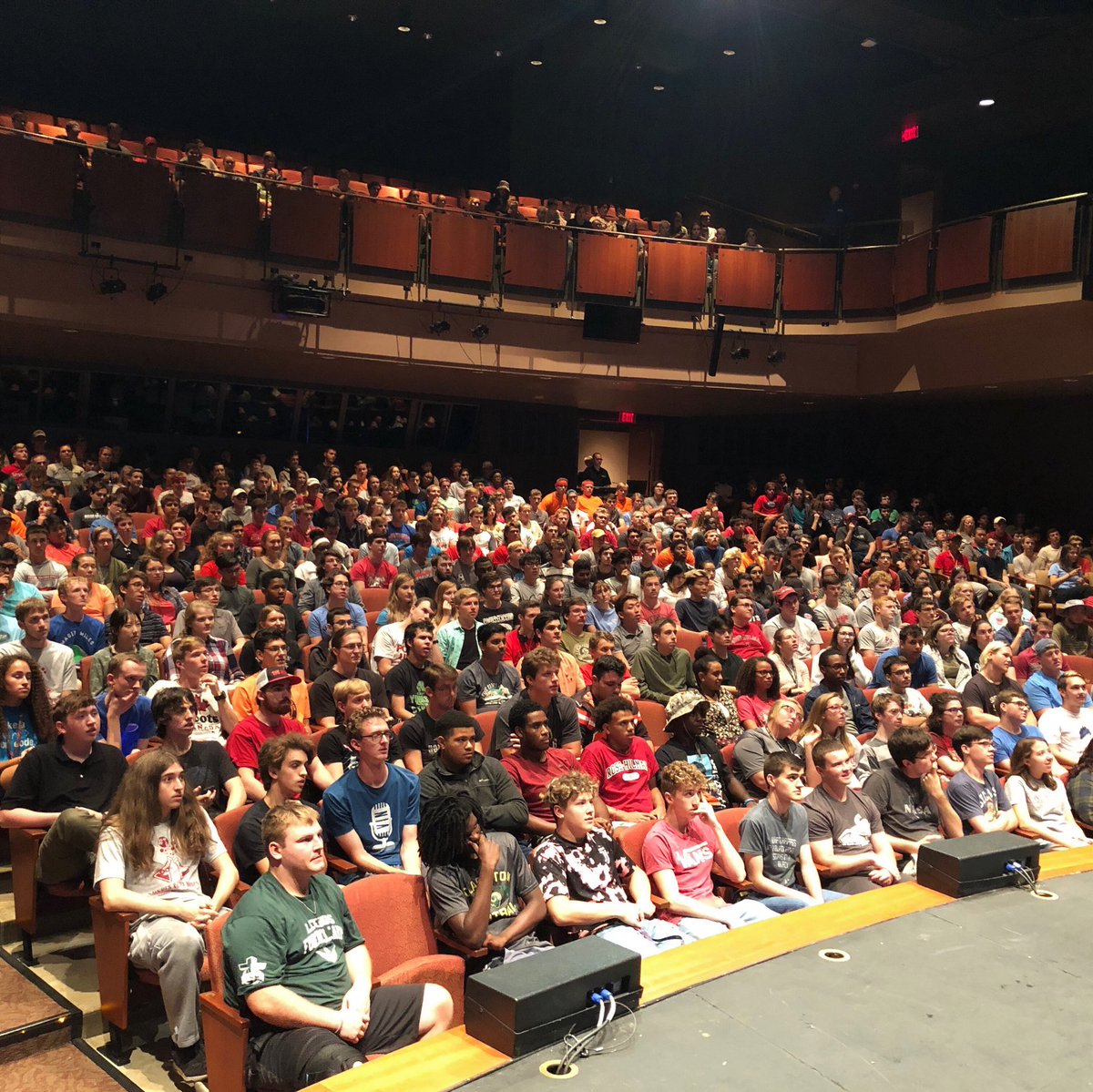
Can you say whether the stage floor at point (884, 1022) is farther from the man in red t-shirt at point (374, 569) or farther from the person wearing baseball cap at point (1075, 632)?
the man in red t-shirt at point (374, 569)

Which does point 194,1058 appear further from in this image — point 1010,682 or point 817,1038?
point 1010,682

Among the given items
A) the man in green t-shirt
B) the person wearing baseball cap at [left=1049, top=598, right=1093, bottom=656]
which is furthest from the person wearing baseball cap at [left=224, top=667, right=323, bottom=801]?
the person wearing baseball cap at [left=1049, top=598, right=1093, bottom=656]

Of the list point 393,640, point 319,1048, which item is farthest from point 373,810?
point 393,640

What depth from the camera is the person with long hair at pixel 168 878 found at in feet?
A: 9.89

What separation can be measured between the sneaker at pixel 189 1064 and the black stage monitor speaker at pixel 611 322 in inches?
Answer: 397

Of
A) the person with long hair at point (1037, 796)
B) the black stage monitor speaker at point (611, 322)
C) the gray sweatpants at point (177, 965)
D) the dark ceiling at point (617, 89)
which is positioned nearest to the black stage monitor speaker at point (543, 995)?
the gray sweatpants at point (177, 965)

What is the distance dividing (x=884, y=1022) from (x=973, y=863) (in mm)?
911

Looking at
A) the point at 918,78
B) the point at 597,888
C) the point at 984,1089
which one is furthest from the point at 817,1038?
the point at 918,78

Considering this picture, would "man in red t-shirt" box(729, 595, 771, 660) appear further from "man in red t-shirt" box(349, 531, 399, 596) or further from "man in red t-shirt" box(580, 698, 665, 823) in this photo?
"man in red t-shirt" box(349, 531, 399, 596)

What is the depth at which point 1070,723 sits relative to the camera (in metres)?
5.57

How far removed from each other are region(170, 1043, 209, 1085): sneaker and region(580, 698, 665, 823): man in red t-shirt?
5.81 feet

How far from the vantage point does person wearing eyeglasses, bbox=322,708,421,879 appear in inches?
140

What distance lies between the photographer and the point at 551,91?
15.8 metres

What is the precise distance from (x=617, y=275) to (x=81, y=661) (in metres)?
8.62
